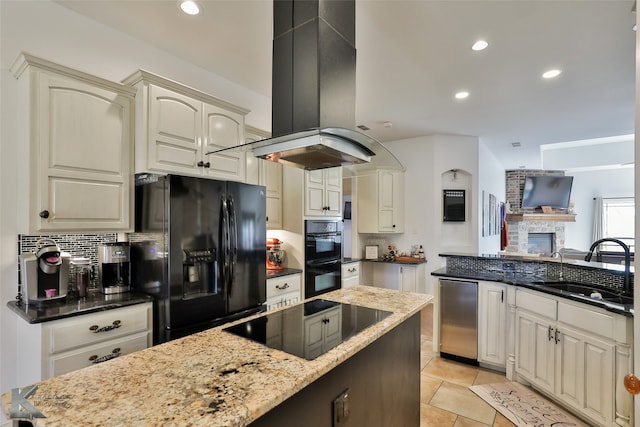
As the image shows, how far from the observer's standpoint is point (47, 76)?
1.79 metres

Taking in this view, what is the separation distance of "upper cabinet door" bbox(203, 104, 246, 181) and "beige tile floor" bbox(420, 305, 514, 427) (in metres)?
2.44

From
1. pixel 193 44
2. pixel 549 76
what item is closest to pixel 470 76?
pixel 549 76

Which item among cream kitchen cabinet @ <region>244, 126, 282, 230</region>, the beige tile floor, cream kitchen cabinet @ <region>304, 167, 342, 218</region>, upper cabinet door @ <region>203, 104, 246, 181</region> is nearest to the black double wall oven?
cream kitchen cabinet @ <region>304, 167, 342, 218</region>

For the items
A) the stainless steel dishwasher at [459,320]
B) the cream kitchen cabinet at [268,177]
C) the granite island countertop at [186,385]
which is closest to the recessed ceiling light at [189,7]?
the cream kitchen cabinet at [268,177]

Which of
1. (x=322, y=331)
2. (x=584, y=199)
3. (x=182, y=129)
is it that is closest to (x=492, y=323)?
(x=322, y=331)

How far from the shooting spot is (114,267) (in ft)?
7.33

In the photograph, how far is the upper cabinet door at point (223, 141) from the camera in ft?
8.11

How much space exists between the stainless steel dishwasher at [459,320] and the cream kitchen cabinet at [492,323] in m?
0.04

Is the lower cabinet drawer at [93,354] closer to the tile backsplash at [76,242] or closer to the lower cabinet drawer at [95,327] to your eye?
the lower cabinet drawer at [95,327]

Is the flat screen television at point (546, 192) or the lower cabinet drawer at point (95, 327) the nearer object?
the lower cabinet drawer at point (95, 327)

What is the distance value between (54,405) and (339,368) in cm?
90

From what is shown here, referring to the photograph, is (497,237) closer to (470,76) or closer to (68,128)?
(470,76)

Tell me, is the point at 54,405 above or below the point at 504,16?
below

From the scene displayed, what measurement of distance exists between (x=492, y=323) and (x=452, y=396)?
797 millimetres
